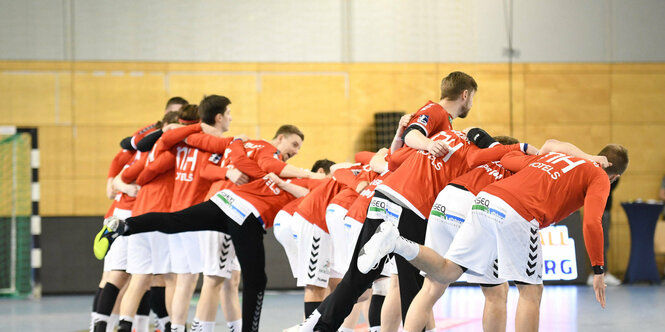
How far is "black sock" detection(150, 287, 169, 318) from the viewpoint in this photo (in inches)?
248

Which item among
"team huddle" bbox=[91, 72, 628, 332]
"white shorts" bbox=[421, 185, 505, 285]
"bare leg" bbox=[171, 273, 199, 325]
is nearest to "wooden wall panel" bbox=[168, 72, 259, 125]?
"team huddle" bbox=[91, 72, 628, 332]

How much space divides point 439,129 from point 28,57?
918 centimetres

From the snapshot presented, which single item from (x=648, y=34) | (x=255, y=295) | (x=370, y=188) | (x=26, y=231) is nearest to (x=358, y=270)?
(x=370, y=188)

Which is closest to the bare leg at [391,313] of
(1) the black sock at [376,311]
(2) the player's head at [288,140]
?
(1) the black sock at [376,311]

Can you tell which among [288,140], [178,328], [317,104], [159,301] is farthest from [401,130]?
[317,104]

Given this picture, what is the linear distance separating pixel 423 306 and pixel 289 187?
5.77ft

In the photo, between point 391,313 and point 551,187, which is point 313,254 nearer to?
point 391,313

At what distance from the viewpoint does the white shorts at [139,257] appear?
587 centimetres

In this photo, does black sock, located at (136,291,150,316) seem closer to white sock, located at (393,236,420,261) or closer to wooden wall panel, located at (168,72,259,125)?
white sock, located at (393,236,420,261)

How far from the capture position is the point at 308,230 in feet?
18.0

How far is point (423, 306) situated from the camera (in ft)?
13.7

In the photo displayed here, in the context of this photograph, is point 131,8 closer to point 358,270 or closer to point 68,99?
point 68,99

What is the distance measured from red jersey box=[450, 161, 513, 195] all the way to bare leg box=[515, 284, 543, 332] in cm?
65

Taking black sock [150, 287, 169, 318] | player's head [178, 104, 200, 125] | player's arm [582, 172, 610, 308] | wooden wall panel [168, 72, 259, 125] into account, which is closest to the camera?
player's arm [582, 172, 610, 308]
